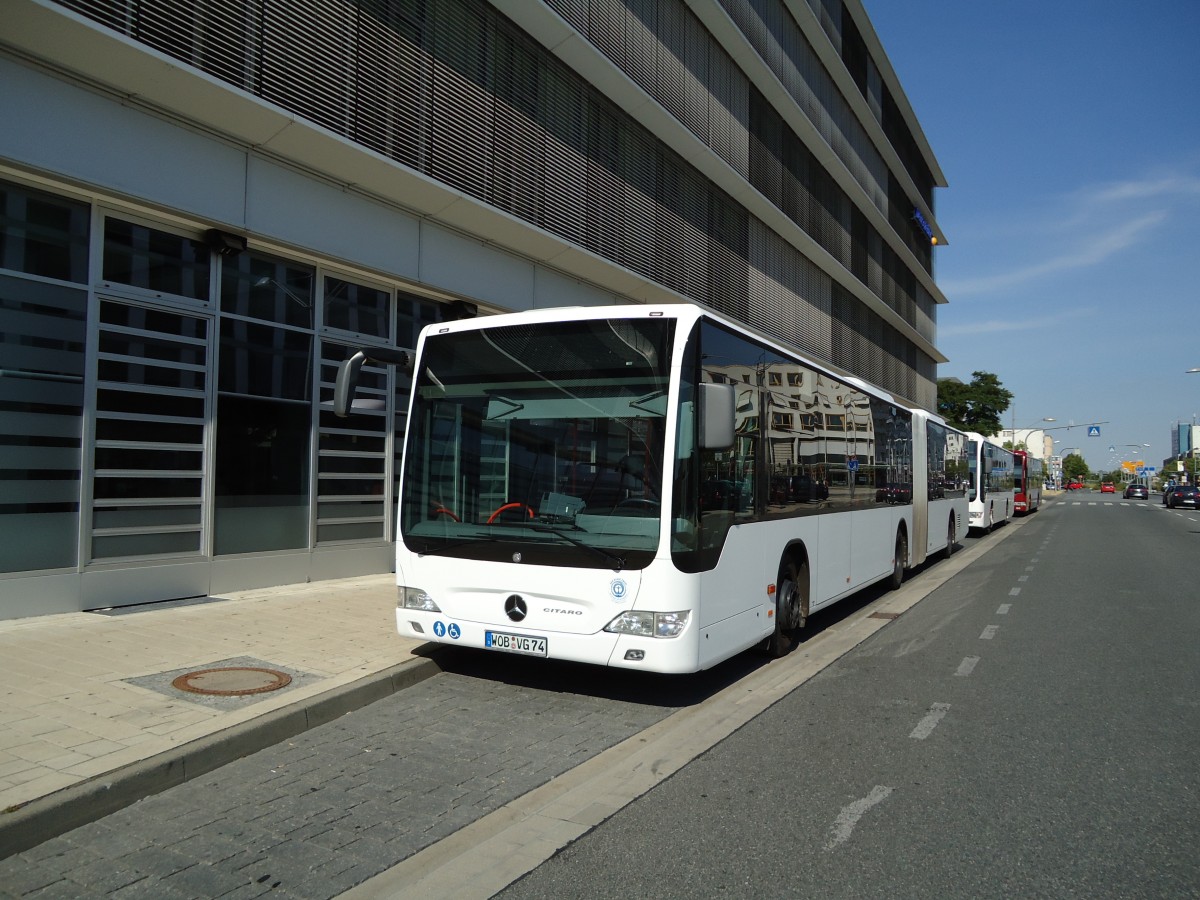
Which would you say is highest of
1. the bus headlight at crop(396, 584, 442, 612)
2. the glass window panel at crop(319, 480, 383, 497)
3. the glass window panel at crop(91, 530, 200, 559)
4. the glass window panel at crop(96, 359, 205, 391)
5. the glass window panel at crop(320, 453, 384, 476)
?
the glass window panel at crop(96, 359, 205, 391)

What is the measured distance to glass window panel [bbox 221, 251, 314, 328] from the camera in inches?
395

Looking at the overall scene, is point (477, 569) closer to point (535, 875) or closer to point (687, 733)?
point (687, 733)

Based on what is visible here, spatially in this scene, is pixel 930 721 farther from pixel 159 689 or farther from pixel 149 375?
pixel 149 375

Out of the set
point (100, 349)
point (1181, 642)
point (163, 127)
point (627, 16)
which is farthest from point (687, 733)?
point (627, 16)

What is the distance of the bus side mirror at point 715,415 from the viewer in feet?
19.9

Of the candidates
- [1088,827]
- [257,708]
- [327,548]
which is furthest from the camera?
[327,548]

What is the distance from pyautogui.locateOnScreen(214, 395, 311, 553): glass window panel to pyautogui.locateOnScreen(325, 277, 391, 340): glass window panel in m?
1.34

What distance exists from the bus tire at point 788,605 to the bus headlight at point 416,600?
2.95 metres

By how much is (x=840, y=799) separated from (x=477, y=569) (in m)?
2.98

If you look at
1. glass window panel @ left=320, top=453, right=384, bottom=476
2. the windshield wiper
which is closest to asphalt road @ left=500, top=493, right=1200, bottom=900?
the windshield wiper

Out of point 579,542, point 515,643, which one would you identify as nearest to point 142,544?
point 515,643

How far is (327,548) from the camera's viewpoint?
446 inches

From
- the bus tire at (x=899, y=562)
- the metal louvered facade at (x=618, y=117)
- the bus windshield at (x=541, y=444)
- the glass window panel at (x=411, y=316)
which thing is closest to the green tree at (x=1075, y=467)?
Answer: the metal louvered facade at (x=618, y=117)

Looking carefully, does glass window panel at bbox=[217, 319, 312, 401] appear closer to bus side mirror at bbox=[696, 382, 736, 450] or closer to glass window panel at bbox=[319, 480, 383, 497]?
glass window panel at bbox=[319, 480, 383, 497]
